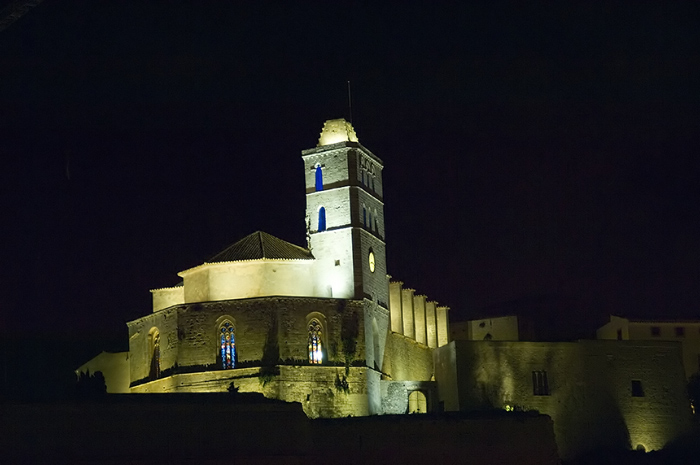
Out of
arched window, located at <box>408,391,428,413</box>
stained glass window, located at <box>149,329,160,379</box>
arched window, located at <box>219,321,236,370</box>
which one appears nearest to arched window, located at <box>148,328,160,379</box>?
stained glass window, located at <box>149,329,160,379</box>

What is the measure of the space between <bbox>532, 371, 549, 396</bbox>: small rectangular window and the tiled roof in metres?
11.3

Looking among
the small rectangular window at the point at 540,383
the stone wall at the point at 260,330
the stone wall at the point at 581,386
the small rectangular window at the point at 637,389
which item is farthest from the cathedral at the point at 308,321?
the small rectangular window at the point at 637,389

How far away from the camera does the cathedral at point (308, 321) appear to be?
185 ft

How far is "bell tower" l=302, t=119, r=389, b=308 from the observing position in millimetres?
59938

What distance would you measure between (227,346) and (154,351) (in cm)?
436

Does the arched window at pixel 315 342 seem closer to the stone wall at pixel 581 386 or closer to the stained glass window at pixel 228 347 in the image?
the stained glass window at pixel 228 347

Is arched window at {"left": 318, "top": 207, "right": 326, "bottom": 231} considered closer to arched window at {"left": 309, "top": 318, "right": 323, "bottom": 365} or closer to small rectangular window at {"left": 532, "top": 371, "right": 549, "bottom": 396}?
arched window at {"left": 309, "top": 318, "right": 323, "bottom": 365}

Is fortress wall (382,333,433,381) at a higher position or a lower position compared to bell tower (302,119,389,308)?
lower

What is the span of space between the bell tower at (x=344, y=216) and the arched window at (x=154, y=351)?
25.4ft

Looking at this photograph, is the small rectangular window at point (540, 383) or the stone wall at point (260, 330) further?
the small rectangular window at point (540, 383)

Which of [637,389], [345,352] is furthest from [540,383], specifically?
[345,352]

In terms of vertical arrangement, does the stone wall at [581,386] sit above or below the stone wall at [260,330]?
below

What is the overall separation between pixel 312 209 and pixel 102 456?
18938mm

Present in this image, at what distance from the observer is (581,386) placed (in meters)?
59.8
